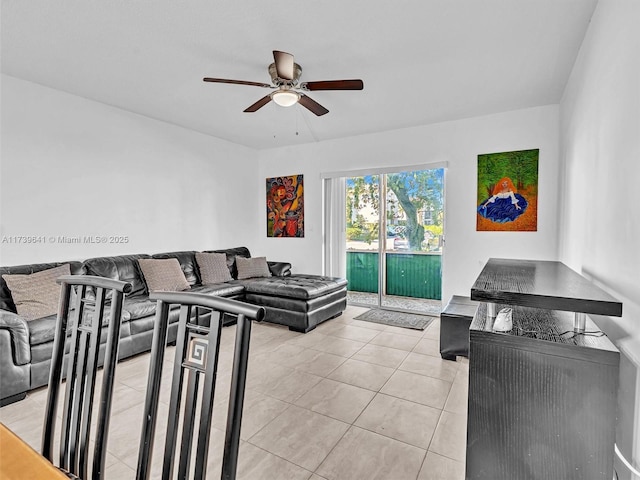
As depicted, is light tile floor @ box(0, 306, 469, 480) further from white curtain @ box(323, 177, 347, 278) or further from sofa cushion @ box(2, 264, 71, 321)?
white curtain @ box(323, 177, 347, 278)

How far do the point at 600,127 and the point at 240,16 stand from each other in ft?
7.70

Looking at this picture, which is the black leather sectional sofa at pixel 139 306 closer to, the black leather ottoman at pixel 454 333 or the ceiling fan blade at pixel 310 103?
the black leather ottoman at pixel 454 333

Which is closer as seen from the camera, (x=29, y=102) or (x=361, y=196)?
(x=29, y=102)

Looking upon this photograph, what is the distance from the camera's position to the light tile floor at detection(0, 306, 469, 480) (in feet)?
5.88

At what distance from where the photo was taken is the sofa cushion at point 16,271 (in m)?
2.88

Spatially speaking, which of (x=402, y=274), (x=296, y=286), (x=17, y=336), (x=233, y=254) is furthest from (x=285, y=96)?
(x=402, y=274)

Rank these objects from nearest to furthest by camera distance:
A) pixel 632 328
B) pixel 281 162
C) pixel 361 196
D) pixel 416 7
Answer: pixel 632 328, pixel 416 7, pixel 361 196, pixel 281 162

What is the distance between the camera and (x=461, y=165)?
4.44 meters

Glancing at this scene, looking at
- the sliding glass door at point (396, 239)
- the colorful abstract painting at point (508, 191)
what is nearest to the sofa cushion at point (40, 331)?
the sliding glass door at point (396, 239)

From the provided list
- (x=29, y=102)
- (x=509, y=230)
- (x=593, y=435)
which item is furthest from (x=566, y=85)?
(x=29, y=102)

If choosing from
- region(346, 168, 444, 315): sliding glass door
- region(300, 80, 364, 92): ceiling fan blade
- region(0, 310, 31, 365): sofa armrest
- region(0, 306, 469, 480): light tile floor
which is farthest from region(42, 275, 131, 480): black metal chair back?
region(346, 168, 444, 315): sliding glass door

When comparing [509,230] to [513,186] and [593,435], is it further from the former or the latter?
[593,435]

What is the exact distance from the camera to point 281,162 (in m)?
6.00

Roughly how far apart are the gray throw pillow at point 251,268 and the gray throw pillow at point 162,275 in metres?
1.00
